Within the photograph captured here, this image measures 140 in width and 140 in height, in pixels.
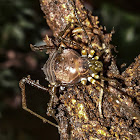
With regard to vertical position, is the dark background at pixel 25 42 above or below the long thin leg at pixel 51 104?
above

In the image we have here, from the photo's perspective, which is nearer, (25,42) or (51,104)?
(51,104)

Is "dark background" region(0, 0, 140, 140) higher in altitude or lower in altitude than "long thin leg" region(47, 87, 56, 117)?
higher

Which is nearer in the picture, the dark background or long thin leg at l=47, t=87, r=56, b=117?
long thin leg at l=47, t=87, r=56, b=117

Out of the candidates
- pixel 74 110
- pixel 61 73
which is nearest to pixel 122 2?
pixel 61 73

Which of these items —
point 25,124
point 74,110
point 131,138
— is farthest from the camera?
point 25,124

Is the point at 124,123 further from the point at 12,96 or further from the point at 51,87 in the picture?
the point at 12,96

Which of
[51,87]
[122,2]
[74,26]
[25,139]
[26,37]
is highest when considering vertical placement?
[122,2]

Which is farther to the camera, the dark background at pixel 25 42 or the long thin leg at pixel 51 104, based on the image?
the dark background at pixel 25 42

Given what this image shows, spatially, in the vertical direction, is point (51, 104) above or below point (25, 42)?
below
